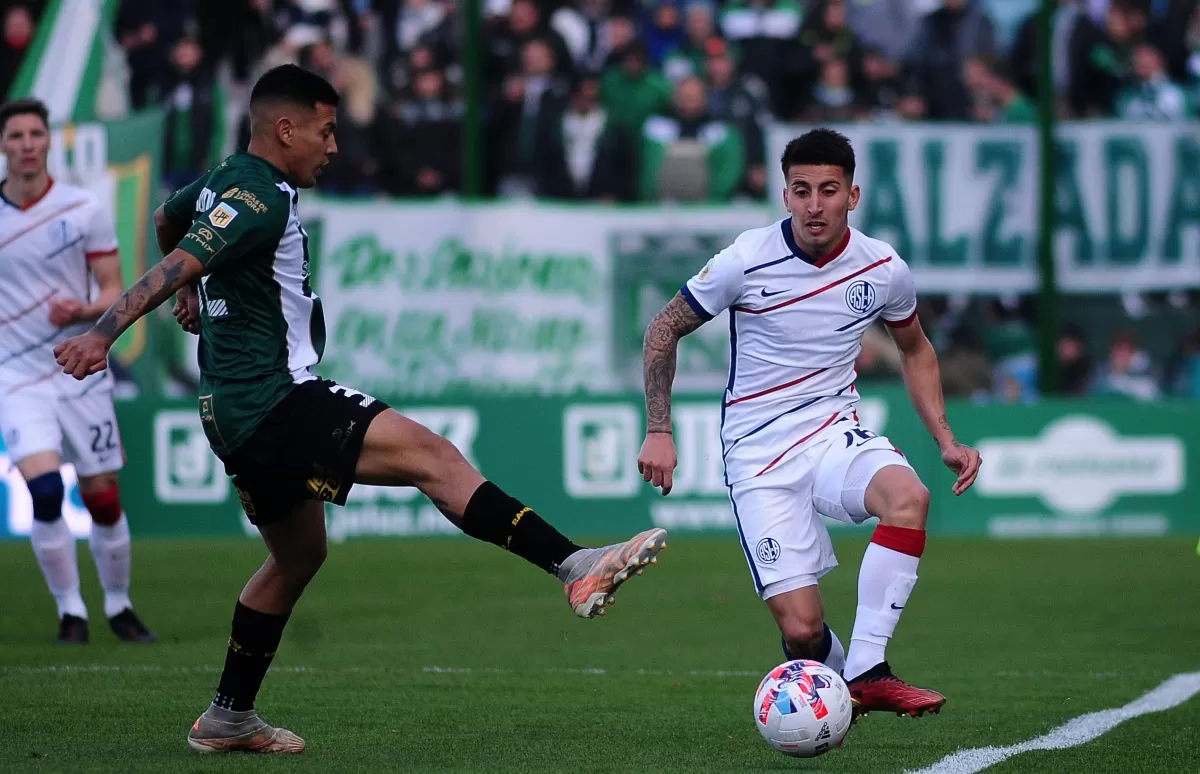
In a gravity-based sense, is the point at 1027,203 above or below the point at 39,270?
above

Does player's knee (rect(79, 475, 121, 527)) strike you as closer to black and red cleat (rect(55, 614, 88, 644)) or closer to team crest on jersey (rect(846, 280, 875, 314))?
black and red cleat (rect(55, 614, 88, 644))

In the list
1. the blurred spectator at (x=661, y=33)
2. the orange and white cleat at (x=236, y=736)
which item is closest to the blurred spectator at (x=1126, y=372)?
the blurred spectator at (x=661, y=33)

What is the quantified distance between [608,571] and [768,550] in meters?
1.22

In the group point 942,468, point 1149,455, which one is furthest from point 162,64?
point 1149,455

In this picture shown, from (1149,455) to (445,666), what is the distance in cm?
865

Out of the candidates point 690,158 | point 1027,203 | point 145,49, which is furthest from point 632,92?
point 145,49

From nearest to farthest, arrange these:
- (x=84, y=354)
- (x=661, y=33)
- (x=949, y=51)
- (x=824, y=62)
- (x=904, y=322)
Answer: (x=84, y=354) < (x=904, y=322) < (x=824, y=62) < (x=949, y=51) < (x=661, y=33)

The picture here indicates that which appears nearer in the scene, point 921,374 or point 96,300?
point 921,374

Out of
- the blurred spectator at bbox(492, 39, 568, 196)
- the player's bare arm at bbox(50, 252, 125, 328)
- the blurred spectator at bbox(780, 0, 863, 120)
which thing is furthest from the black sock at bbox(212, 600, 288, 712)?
the blurred spectator at bbox(780, 0, 863, 120)

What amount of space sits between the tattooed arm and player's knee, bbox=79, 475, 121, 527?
12.4 ft

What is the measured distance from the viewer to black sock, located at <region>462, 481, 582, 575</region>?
18.0ft

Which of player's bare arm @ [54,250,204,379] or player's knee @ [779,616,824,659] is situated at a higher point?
player's bare arm @ [54,250,204,379]

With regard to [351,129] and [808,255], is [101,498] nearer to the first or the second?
[808,255]

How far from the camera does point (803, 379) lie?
6.48 m
